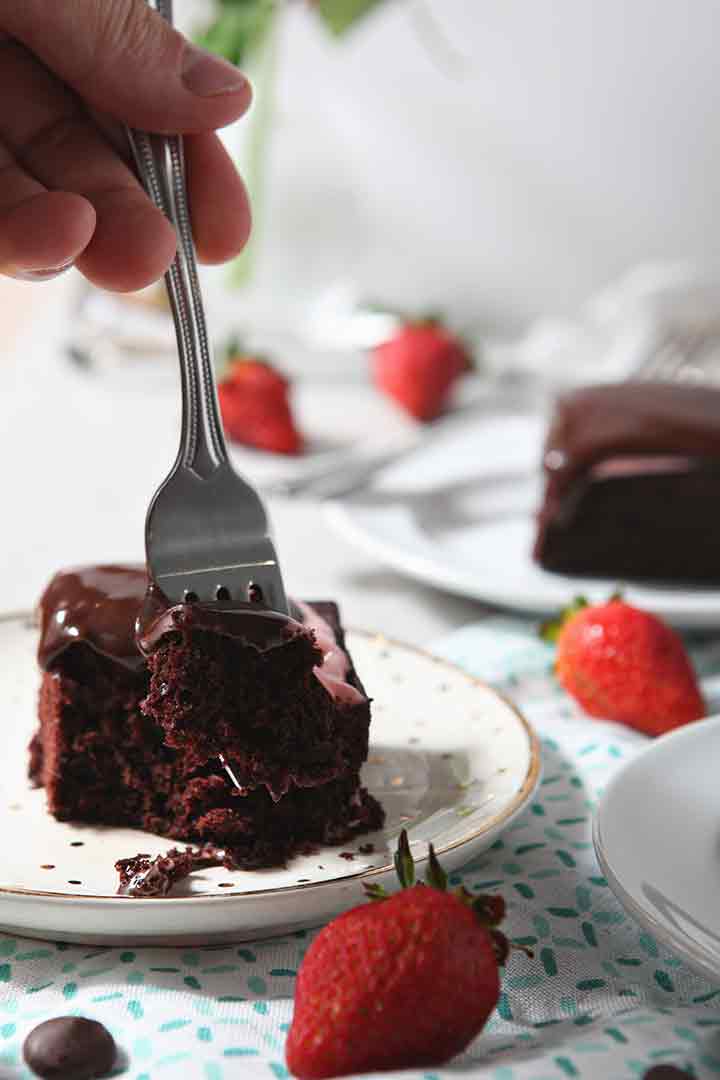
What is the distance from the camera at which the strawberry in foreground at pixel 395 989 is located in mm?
976

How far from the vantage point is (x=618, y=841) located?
1.22 m

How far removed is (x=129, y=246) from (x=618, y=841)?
30.2 inches

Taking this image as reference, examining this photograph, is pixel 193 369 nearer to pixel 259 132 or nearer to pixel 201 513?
pixel 201 513

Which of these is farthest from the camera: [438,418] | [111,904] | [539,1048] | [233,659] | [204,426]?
[438,418]

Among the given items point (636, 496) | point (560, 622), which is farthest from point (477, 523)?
point (560, 622)

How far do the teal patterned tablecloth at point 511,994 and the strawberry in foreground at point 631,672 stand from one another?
0.25 meters

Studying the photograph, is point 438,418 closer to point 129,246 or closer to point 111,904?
point 129,246

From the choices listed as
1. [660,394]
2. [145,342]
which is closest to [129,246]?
[660,394]

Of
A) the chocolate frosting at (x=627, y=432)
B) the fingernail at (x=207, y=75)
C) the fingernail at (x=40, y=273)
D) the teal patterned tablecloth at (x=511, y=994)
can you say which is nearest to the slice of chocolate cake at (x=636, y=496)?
the chocolate frosting at (x=627, y=432)

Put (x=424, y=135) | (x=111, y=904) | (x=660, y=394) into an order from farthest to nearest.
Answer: (x=424, y=135) < (x=660, y=394) < (x=111, y=904)

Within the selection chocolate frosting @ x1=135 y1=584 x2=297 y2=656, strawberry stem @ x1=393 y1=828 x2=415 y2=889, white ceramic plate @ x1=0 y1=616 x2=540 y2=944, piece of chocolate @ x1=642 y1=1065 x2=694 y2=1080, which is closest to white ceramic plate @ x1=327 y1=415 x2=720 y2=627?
white ceramic plate @ x1=0 y1=616 x2=540 y2=944

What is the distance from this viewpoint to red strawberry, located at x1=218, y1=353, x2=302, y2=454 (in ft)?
8.73

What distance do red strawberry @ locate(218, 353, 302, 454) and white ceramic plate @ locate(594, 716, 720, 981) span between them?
1418mm

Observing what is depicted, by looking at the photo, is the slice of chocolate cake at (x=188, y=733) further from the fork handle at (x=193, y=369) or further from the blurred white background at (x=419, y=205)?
the blurred white background at (x=419, y=205)
